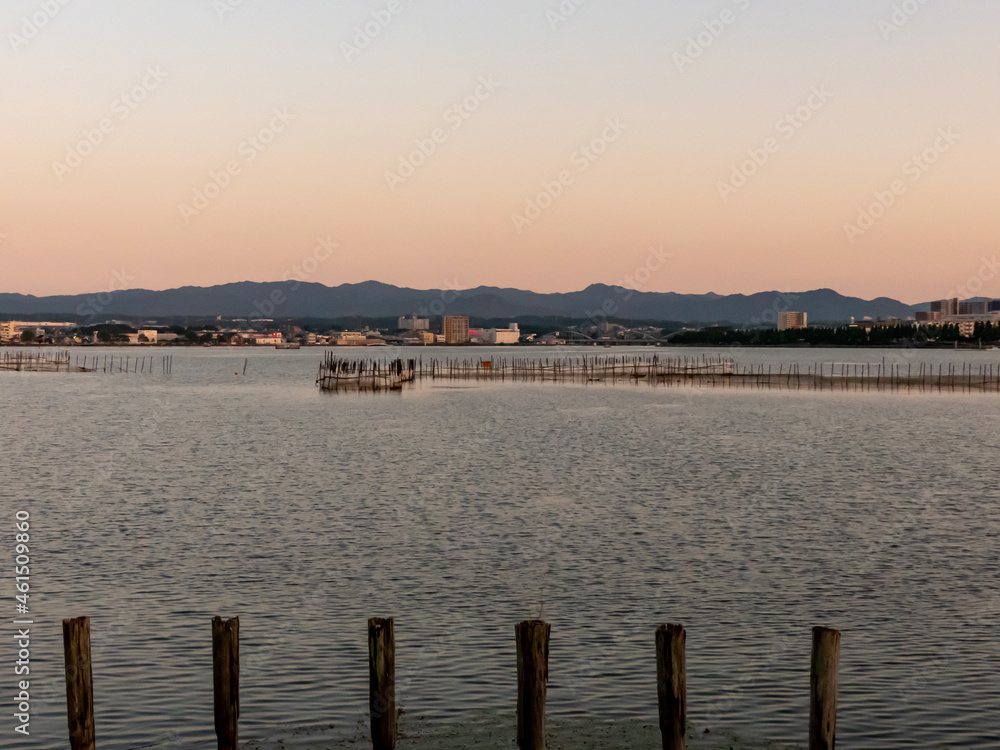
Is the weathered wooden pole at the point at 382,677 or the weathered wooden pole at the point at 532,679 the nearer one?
the weathered wooden pole at the point at 532,679

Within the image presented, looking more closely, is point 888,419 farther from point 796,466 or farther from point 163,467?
point 163,467

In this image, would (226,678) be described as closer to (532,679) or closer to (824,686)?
(532,679)

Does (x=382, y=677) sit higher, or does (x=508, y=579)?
(x=382, y=677)

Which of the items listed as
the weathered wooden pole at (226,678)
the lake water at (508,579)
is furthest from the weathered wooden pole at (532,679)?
the weathered wooden pole at (226,678)

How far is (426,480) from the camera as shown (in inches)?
1699

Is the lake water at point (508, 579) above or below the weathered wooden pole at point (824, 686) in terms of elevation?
below

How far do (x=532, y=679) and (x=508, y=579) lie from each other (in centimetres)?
1158

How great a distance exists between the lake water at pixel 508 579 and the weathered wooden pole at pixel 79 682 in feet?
6.04

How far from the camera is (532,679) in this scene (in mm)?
12023

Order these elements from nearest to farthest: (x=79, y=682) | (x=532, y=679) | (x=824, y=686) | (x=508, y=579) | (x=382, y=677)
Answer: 1. (x=824, y=686)
2. (x=79, y=682)
3. (x=532, y=679)
4. (x=382, y=677)
5. (x=508, y=579)

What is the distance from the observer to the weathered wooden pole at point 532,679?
11836mm

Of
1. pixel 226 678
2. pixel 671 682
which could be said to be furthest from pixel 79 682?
pixel 671 682

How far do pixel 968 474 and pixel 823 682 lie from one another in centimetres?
3772

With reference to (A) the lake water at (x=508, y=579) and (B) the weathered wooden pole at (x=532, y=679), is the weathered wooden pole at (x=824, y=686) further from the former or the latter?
(B) the weathered wooden pole at (x=532, y=679)
